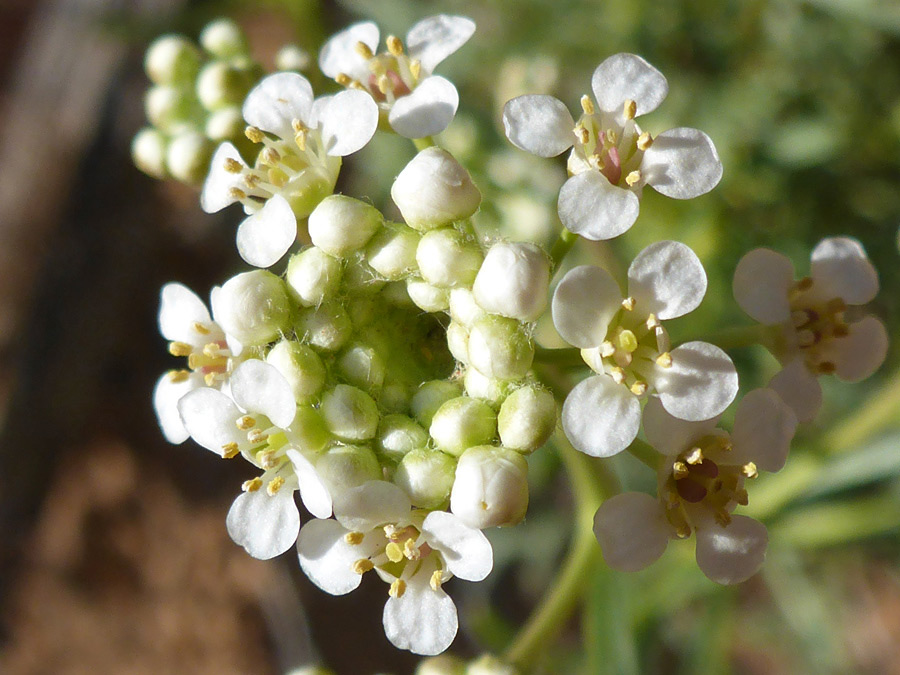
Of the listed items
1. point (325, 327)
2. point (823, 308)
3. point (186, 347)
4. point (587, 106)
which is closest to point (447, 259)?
point (325, 327)

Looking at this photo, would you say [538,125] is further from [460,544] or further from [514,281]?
[460,544]

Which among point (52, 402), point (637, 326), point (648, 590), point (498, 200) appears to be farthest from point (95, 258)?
point (637, 326)

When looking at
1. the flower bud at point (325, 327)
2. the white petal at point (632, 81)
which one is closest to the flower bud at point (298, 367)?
the flower bud at point (325, 327)

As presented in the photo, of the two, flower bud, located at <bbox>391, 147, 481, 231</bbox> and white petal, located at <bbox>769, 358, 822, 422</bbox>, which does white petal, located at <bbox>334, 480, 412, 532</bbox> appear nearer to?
flower bud, located at <bbox>391, 147, 481, 231</bbox>

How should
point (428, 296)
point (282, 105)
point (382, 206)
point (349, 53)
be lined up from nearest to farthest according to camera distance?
point (428, 296), point (282, 105), point (349, 53), point (382, 206)

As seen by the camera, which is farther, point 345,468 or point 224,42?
point 224,42

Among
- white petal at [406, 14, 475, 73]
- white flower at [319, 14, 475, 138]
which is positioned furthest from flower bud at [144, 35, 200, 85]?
white petal at [406, 14, 475, 73]

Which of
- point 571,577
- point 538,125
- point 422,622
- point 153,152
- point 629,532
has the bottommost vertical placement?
point 571,577

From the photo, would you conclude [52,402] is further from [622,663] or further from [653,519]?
[653,519]
